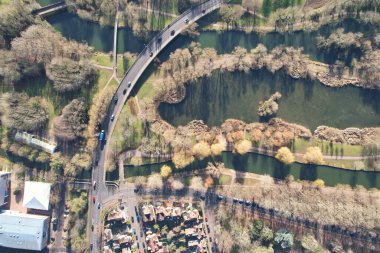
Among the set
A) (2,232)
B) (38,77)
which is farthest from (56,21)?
(2,232)

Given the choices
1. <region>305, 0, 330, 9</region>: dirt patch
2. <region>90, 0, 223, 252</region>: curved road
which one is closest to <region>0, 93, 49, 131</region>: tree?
<region>90, 0, 223, 252</region>: curved road

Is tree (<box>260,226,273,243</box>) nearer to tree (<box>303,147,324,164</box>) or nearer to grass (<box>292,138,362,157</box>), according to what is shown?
tree (<box>303,147,324,164</box>)

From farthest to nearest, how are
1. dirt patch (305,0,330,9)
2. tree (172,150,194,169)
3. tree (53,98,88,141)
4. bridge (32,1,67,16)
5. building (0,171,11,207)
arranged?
bridge (32,1,67,16), dirt patch (305,0,330,9), tree (172,150,194,169), building (0,171,11,207), tree (53,98,88,141)

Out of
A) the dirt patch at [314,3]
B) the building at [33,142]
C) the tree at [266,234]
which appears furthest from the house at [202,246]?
the dirt patch at [314,3]

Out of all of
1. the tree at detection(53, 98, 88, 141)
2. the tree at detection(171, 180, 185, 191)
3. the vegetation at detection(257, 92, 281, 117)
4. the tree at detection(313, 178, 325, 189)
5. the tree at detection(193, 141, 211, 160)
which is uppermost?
the vegetation at detection(257, 92, 281, 117)

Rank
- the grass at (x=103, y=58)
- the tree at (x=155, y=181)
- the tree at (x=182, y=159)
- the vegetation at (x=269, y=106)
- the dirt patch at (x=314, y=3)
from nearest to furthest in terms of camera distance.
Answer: the tree at (x=182, y=159), the dirt patch at (x=314, y=3), the tree at (x=155, y=181), the vegetation at (x=269, y=106), the grass at (x=103, y=58)

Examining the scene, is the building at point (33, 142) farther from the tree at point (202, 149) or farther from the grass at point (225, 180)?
the grass at point (225, 180)
